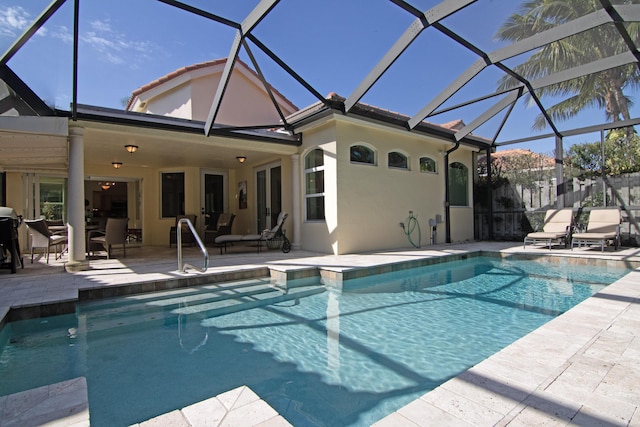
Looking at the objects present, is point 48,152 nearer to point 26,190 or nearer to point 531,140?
point 26,190

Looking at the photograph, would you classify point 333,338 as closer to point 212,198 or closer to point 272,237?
point 272,237

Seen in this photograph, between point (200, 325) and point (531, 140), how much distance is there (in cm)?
1092

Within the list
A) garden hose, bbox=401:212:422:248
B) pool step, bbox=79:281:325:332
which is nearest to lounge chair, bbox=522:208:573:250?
garden hose, bbox=401:212:422:248

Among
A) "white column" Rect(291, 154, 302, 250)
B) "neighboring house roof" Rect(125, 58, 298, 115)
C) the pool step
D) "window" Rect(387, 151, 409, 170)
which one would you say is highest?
"neighboring house roof" Rect(125, 58, 298, 115)

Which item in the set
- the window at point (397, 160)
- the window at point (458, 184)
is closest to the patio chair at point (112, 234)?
the window at point (397, 160)

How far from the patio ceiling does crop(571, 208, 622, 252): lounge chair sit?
236cm

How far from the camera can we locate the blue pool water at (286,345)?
8.29ft

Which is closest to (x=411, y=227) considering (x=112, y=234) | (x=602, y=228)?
(x=602, y=228)

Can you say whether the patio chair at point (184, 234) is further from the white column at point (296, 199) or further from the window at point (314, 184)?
the window at point (314, 184)

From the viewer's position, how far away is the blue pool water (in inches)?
99.4

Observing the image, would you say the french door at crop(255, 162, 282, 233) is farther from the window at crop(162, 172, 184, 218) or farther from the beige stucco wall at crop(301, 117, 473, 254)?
the window at crop(162, 172, 184, 218)

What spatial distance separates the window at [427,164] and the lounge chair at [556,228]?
3295mm

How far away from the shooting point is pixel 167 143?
822 centimetres

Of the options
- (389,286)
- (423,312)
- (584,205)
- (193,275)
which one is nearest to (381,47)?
(389,286)
